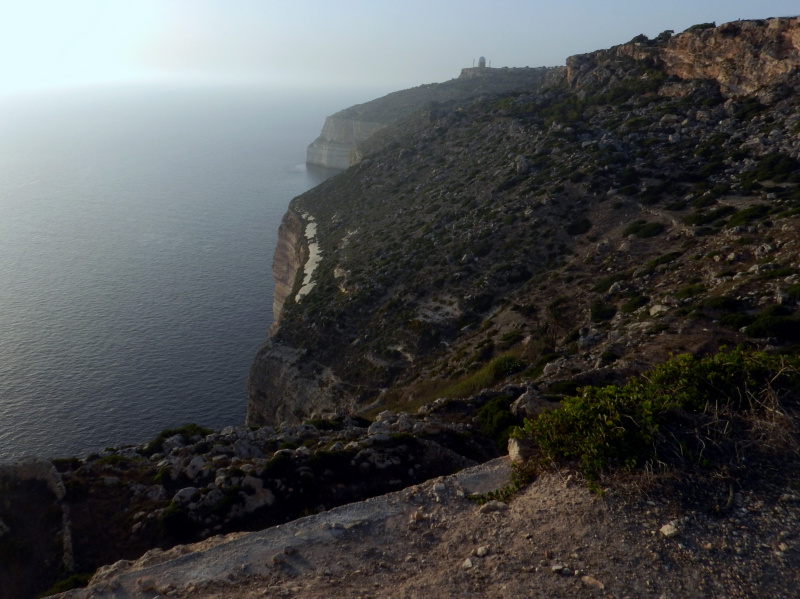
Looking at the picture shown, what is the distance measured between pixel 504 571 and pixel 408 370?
28092 millimetres

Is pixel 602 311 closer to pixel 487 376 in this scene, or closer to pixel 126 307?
pixel 487 376

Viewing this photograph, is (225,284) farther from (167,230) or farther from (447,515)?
(447,515)

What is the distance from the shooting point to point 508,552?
11.7 meters

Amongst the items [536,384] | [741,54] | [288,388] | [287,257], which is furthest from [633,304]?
[287,257]

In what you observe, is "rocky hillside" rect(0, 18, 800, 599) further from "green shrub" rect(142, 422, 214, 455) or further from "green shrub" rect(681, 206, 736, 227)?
"green shrub" rect(142, 422, 214, 455)

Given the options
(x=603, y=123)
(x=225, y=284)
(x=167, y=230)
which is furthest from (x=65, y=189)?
(x=603, y=123)

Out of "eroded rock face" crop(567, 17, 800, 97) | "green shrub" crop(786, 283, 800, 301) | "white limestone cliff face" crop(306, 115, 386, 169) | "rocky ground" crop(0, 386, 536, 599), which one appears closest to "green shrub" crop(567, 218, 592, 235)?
"green shrub" crop(786, 283, 800, 301)

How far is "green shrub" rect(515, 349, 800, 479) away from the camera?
1286 centimetres

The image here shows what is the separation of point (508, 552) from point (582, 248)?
3387cm

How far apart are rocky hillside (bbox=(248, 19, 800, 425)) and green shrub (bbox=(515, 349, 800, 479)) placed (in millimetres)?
8046

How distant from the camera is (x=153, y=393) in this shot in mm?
62688

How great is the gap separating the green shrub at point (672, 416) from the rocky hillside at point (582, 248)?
8046mm

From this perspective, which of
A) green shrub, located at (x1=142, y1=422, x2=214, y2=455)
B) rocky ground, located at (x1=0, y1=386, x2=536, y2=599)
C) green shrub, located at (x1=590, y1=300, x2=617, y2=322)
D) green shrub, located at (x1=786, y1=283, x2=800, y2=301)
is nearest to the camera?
rocky ground, located at (x1=0, y1=386, x2=536, y2=599)

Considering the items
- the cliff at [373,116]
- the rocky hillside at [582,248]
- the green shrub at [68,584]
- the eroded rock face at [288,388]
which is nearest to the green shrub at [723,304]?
the rocky hillside at [582,248]
